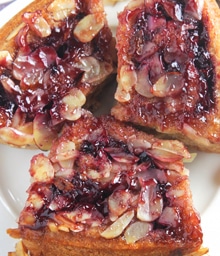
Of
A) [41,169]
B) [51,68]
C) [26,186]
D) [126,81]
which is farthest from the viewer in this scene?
[26,186]

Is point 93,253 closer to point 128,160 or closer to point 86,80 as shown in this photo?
point 128,160

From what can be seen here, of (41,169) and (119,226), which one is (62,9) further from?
(119,226)

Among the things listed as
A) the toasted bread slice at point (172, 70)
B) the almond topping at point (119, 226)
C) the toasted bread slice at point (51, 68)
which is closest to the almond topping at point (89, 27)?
the toasted bread slice at point (51, 68)

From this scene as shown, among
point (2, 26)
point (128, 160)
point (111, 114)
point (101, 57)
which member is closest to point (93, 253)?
point (128, 160)

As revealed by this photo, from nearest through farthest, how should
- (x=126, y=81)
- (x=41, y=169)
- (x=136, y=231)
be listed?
(x=136, y=231) < (x=41, y=169) < (x=126, y=81)

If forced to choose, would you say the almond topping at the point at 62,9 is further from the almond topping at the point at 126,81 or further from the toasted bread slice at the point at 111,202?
the toasted bread slice at the point at 111,202

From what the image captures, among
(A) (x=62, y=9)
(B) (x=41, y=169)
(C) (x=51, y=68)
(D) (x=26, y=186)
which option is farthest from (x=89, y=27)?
(D) (x=26, y=186)
